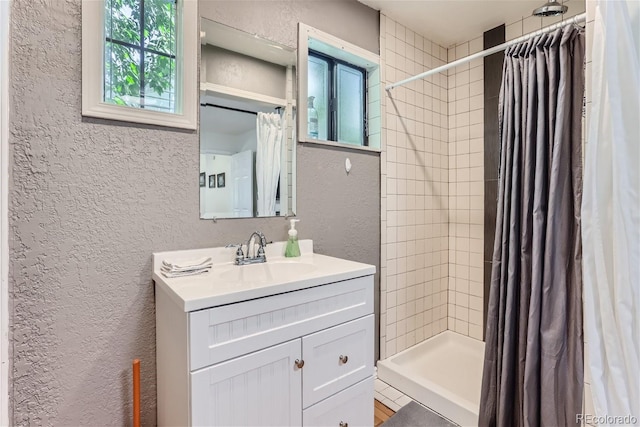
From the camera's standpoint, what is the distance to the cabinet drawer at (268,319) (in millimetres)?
1023

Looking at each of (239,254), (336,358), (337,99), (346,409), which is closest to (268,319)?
(336,358)

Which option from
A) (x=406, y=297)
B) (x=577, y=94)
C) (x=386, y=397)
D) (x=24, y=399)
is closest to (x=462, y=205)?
(x=406, y=297)

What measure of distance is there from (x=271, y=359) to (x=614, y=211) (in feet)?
3.85

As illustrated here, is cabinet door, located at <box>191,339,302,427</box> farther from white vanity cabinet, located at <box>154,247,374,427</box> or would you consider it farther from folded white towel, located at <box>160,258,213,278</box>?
folded white towel, located at <box>160,258,213,278</box>

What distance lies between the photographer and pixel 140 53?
54.4 inches

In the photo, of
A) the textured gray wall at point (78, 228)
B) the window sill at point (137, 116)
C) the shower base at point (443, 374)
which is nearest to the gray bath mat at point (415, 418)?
the shower base at point (443, 374)

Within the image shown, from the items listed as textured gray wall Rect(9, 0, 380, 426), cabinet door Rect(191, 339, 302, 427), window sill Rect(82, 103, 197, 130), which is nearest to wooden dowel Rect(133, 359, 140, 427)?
textured gray wall Rect(9, 0, 380, 426)

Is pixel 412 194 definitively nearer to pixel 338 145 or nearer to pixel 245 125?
pixel 338 145

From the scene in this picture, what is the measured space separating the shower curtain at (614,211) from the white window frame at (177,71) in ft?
4.96

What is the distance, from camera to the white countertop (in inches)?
41.8

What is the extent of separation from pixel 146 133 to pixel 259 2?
0.92 m

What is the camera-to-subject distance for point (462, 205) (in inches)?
104

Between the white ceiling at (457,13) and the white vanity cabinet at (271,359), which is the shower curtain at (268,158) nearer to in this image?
the white vanity cabinet at (271,359)

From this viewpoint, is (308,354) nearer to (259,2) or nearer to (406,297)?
(406,297)
